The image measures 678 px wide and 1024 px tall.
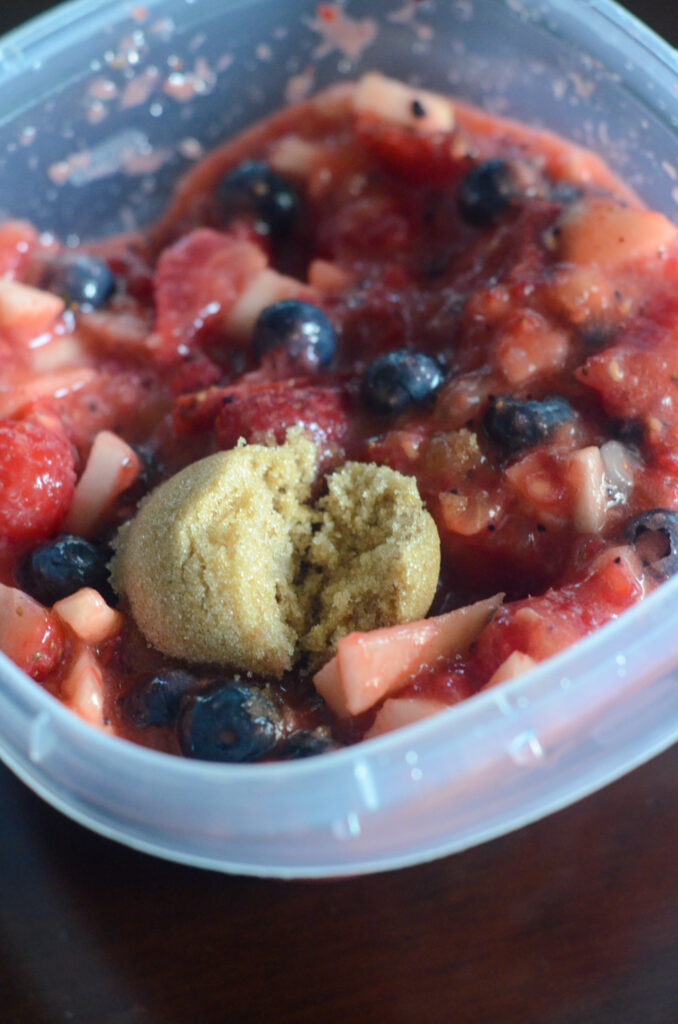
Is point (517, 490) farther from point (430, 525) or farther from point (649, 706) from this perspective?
point (649, 706)

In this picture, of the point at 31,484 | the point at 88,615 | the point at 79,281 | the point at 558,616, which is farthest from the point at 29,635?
the point at 79,281

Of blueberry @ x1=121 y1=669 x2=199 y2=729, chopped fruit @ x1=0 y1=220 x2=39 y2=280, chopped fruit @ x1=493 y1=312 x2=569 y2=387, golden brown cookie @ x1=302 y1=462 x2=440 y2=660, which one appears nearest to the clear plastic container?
chopped fruit @ x1=0 y1=220 x2=39 y2=280

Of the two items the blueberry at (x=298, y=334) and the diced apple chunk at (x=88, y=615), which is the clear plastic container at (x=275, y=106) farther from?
the blueberry at (x=298, y=334)

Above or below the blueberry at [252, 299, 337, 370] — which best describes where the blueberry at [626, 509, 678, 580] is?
above

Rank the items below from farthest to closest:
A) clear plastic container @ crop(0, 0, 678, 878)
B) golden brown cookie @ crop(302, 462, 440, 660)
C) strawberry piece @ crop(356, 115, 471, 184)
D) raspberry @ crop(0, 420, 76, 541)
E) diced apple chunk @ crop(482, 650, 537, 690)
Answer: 1. strawberry piece @ crop(356, 115, 471, 184)
2. raspberry @ crop(0, 420, 76, 541)
3. golden brown cookie @ crop(302, 462, 440, 660)
4. diced apple chunk @ crop(482, 650, 537, 690)
5. clear plastic container @ crop(0, 0, 678, 878)

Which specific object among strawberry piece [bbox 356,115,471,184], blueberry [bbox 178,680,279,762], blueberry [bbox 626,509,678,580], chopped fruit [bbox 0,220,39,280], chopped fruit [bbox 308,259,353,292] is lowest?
chopped fruit [bbox 0,220,39,280]

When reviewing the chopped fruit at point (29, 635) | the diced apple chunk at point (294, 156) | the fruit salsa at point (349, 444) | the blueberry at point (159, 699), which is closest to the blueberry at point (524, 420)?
the fruit salsa at point (349, 444)

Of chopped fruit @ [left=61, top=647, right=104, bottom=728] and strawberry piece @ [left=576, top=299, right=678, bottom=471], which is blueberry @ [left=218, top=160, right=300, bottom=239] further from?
chopped fruit @ [left=61, top=647, right=104, bottom=728]
